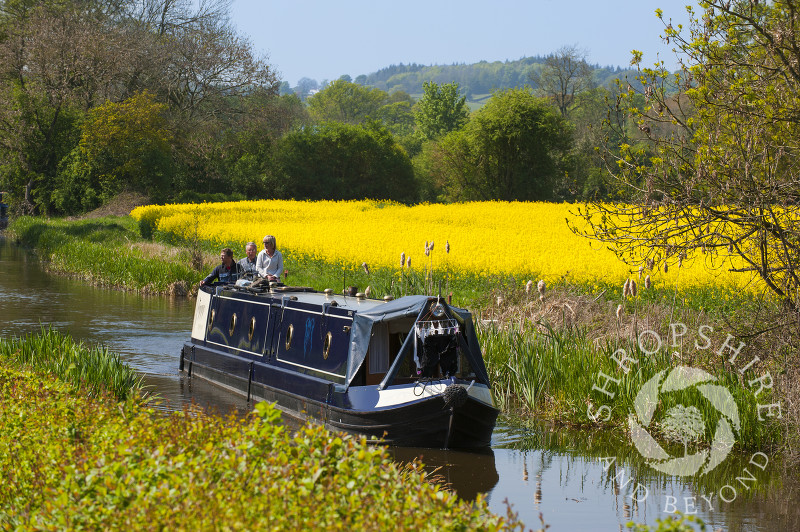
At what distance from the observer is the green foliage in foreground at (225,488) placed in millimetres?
5172

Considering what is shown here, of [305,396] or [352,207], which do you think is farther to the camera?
[352,207]

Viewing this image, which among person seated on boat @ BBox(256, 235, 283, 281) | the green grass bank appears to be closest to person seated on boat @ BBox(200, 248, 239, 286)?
person seated on boat @ BBox(256, 235, 283, 281)

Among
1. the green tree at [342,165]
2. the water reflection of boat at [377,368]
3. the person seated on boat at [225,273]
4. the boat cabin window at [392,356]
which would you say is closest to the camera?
the water reflection of boat at [377,368]

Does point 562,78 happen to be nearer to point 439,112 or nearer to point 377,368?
point 439,112

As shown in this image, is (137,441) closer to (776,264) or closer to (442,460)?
(442,460)

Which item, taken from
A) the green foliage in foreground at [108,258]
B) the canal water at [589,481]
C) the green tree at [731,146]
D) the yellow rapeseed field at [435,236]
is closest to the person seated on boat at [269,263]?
the canal water at [589,481]

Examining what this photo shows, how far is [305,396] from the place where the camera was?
12516 millimetres

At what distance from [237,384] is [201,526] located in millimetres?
9656

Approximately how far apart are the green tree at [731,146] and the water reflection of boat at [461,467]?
9.50ft

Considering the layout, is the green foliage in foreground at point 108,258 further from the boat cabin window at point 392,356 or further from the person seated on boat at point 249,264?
the boat cabin window at point 392,356

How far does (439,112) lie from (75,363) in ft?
300

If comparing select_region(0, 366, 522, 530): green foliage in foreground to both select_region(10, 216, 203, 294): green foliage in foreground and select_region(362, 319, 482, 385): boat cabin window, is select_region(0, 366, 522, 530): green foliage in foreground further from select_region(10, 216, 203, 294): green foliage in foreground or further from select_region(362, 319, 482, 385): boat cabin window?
select_region(10, 216, 203, 294): green foliage in foreground

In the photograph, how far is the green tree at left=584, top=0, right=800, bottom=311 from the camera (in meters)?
9.45

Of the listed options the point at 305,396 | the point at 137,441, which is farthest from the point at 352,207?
the point at 137,441
